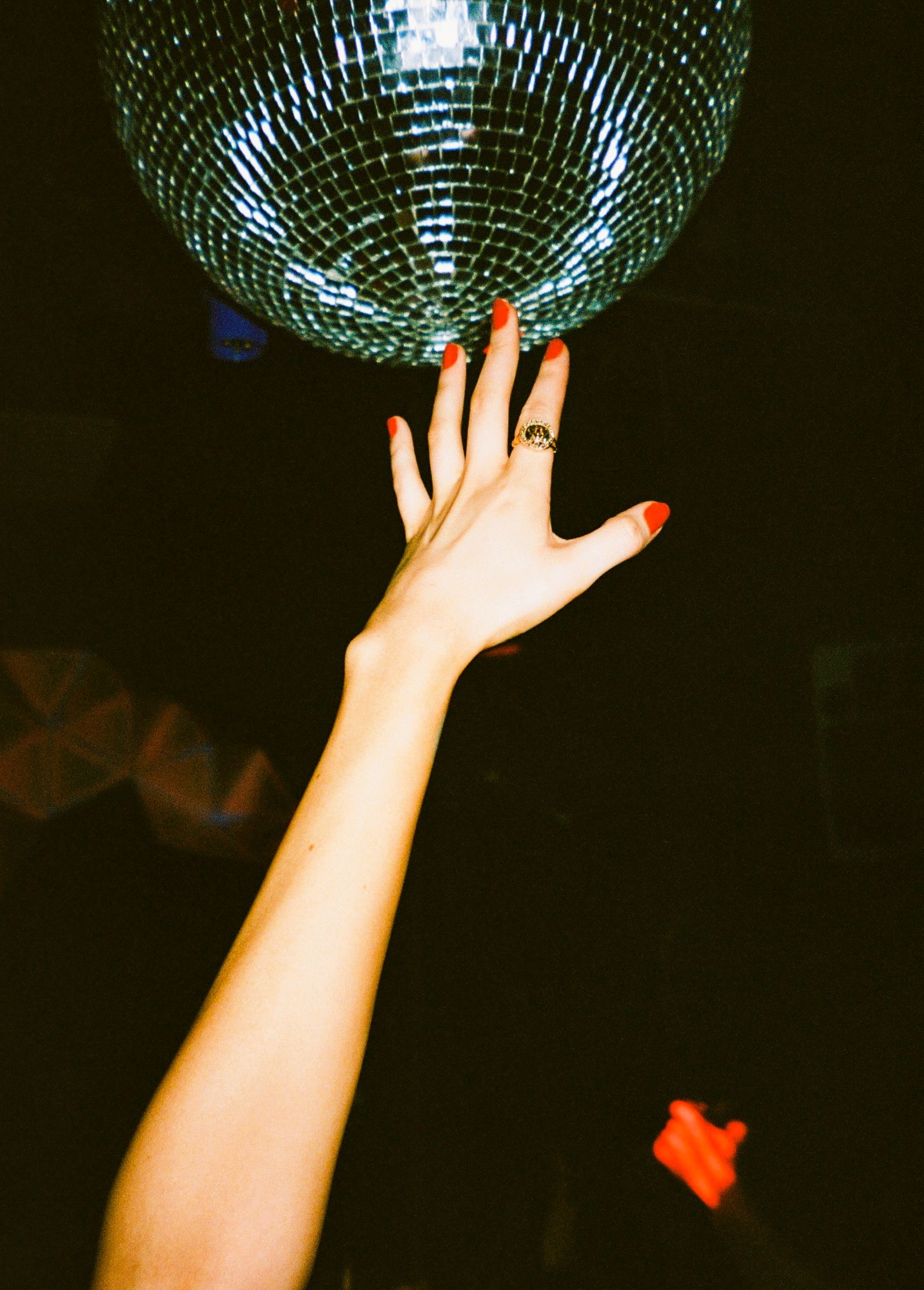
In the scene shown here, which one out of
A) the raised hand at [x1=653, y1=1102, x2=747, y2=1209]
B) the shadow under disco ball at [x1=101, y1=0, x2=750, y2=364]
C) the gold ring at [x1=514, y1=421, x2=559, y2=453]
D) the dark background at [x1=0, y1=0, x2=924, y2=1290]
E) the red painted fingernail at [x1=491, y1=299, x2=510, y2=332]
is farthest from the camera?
the raised hand at [x1=653, y1=1102, x2=747, y2=1209]

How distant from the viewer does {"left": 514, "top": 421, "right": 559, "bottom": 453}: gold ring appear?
0.72 m

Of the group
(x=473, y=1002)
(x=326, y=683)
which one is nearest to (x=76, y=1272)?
(x=473, y=1002)

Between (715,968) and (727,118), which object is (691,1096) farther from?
(727,118)

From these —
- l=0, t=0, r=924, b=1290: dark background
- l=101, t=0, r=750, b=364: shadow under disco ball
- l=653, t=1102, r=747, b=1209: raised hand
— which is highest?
l=101, t=0, r=750, b=364: shadow under disco ball

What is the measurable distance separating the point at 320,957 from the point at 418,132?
615 mm

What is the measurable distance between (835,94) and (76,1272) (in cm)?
314

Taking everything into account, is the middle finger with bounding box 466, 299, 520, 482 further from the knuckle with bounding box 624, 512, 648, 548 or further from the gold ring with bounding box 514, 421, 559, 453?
the knuckle with bounding box 624, 512, 648, 548

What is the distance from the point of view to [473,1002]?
1643mm

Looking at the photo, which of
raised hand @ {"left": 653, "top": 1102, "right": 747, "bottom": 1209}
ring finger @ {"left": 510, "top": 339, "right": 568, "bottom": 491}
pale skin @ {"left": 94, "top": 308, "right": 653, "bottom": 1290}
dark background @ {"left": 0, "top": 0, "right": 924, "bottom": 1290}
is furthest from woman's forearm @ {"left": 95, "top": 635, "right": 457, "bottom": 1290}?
raised hand @ {"left": 653, "top": 1102, "right": 747, "bottom": 1209}

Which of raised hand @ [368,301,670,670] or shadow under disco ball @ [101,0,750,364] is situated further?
raised hand @ [368,301,670,670]

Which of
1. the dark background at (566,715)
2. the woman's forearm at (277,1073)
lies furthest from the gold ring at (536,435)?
the dark background at (566,715)

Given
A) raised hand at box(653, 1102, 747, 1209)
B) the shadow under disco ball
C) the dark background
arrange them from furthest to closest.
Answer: raised hand at box(653, 1102, 747, 1209) < the dark background < the shadow under disco ball

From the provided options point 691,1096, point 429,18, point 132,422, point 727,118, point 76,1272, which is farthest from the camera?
point 691,1096

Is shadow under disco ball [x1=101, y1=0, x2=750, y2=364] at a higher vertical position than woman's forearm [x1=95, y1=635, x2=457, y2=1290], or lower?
higher
